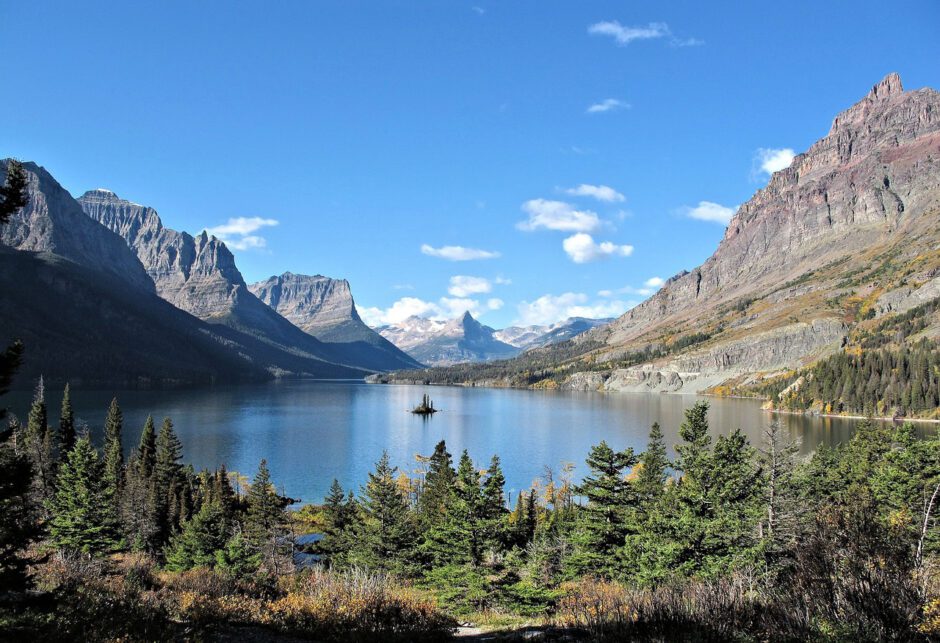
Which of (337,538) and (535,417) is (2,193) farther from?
(535,417)

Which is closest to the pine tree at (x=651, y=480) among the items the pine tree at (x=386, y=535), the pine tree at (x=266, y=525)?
the pine tree at (x=386, y=535)

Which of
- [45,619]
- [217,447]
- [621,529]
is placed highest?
[45,619]

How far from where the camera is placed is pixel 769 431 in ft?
132

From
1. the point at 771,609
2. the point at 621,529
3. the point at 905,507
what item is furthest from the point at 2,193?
the point at 905,507

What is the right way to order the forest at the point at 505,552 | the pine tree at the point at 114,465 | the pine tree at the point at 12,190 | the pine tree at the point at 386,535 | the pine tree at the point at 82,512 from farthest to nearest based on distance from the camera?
1. the pine tree at the point at 114,465
2. the pine tree at the point at 82,512
3. the pine tree at the point at 386,535
4. the pine tree at the point at 12,190
5. the forest at the point at 505,552

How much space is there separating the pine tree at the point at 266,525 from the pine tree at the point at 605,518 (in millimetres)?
31290

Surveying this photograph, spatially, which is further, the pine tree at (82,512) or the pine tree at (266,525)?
the pine tree at (266,525)

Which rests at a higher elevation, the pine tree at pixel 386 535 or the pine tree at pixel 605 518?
the pine tree at pixel 605 518

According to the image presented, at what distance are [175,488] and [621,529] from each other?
60.1m

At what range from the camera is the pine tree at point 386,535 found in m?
44.9

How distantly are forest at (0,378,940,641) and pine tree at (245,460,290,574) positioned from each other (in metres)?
0.23

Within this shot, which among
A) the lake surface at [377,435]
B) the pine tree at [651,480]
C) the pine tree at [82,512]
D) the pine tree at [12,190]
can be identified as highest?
the pine tree at [12,190]

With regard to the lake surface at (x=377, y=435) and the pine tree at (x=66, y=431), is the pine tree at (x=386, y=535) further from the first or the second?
the pine tree at (x=66, y=431)

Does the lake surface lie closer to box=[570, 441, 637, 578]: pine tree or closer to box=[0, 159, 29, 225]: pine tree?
box=[570, 441, 637, 578]: pine tree
